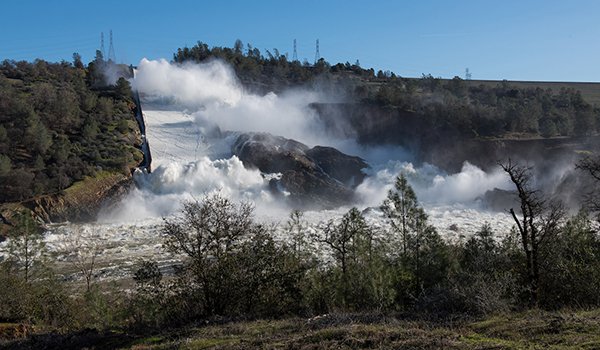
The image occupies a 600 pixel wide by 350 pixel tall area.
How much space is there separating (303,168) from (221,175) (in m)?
10.1

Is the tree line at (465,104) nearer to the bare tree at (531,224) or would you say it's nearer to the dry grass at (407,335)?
the bare tree at (531,224)

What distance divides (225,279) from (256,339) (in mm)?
7025

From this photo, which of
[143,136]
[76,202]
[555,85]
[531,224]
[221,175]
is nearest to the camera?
[531,224]

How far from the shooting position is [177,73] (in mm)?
91562

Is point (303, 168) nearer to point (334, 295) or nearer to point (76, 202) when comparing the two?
point (76, 202)

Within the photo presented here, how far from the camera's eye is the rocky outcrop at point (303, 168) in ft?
187

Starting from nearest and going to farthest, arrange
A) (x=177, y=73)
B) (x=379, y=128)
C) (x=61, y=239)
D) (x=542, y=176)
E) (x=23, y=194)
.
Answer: (x=61, y=239) < (x=23, y=194) < (x=542, y=176) < (x=379, y=128) < (x=177, y=73)

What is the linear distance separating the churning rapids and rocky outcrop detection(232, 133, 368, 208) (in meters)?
1.43

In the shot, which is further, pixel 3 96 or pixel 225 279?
pixel 3 96

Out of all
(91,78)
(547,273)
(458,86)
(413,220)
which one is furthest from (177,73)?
(547,273)

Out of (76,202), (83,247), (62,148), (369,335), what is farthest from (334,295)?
(62,148)

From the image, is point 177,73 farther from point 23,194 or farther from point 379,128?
point 23,194

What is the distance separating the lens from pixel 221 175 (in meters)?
59.8

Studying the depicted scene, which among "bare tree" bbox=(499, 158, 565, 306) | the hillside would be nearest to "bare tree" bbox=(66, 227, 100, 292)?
the hillside
